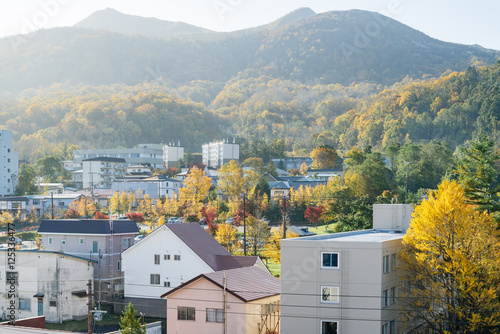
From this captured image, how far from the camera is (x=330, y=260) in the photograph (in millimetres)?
22766

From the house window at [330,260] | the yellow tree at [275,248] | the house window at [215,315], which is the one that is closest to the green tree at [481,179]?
the house window at [330,260]

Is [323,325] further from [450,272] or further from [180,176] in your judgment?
[180,176]

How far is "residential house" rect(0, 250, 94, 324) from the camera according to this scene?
34.7 metres

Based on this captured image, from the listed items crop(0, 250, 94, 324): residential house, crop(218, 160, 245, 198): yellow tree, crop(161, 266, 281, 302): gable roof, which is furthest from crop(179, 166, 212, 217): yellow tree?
crop(161, 266, 281, 302): gable roof

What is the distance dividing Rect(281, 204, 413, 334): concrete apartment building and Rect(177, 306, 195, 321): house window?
4.72 metres

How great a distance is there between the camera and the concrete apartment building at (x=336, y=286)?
22.4 meters

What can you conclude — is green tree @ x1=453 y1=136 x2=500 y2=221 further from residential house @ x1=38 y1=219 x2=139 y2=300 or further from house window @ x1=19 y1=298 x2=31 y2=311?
house window @ x1=19 y1=298 x2=31 y2=311

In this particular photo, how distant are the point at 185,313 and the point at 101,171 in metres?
93.0

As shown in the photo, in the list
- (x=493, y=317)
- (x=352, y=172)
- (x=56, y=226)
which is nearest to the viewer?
(x=493, y=317)

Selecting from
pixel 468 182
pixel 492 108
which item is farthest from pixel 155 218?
pixel 492 108

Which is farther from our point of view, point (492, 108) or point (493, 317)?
point (492, 108)

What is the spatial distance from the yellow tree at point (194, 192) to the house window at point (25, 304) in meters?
32.3

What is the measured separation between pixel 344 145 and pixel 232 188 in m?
92.5

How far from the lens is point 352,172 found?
236ft
